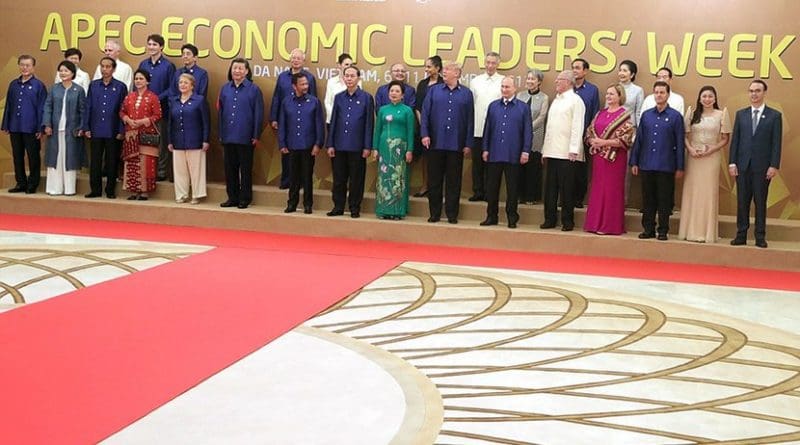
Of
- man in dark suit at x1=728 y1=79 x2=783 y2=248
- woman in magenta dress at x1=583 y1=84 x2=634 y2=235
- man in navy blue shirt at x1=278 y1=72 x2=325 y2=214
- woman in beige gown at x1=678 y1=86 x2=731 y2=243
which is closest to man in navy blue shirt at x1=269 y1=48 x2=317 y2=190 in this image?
man in navy blue shirt at x1=278 y1=72 x2=325 y2=214

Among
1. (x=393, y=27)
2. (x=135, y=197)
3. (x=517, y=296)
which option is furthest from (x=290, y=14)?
(x=517, y=296)

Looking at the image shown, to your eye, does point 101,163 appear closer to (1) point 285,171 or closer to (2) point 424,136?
(1) point 285,171

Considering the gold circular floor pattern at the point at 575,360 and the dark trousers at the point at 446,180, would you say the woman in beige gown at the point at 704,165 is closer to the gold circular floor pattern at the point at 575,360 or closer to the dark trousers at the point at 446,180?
the dark trousers at the point at 446,180

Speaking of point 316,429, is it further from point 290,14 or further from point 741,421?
point 290,14

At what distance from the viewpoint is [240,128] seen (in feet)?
31.2

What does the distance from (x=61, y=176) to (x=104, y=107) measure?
2.85ft

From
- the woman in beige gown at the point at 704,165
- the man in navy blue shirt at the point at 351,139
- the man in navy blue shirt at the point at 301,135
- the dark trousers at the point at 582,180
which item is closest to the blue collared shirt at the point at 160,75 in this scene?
the man in navy blue shirt at the point at 301,135

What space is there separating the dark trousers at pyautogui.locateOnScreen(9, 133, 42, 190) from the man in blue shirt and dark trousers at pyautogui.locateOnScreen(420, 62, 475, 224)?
13.2 feet

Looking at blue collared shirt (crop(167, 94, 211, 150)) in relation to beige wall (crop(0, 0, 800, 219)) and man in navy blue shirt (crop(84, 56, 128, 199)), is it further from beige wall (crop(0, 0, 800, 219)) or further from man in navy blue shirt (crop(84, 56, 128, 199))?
beige wall (crop(0, 0, 800, 219))

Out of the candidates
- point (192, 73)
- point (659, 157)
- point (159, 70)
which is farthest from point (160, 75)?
point (659, 157)

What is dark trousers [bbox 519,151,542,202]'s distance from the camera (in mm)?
9391

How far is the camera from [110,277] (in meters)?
6.52

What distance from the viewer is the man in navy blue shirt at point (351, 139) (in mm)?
9016

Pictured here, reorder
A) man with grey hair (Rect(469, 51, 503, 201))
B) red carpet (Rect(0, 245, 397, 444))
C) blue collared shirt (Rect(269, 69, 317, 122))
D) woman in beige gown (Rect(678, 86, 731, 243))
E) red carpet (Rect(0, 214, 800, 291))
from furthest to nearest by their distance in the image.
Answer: blue collared shirt (Rect(269, 69, 317, 122))
man with grey hair (Rect(469, 51, 503, 201))
woman in beige gown (Rect(678, 86, 731, 243))
red carpet (Rect(0, 214, 800, 291))
red carpet (Rect(0, 245, 397, 444))
